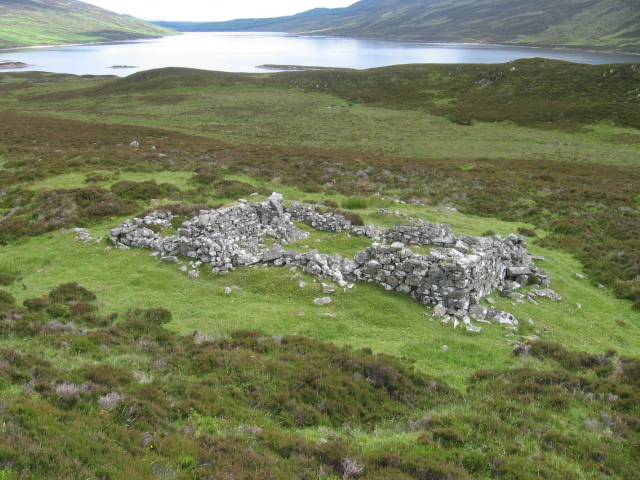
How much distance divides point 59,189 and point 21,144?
79.0ft

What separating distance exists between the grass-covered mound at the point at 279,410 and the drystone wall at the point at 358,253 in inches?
161

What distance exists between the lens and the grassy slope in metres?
7.57

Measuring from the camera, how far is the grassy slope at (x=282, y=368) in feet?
24.8

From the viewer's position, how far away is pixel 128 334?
1343 centimetres

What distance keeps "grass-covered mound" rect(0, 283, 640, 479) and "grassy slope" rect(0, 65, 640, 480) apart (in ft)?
0.16

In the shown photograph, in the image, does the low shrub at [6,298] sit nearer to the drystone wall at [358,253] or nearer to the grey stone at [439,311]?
the drystone wall at [358,253]

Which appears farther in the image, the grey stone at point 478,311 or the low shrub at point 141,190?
the low shrub at point 141,190

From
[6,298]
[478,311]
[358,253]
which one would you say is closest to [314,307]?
[358,253]

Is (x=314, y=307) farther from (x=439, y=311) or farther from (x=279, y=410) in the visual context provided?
(x=279, y=410)

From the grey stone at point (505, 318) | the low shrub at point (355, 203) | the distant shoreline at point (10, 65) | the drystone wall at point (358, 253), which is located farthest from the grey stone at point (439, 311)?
the distant shoreline at point (10, 65)

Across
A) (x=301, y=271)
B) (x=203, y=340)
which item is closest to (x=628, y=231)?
(x=301, y=271)

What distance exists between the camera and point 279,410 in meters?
9.98

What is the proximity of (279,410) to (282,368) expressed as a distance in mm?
1687

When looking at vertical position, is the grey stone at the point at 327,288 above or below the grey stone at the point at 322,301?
above
